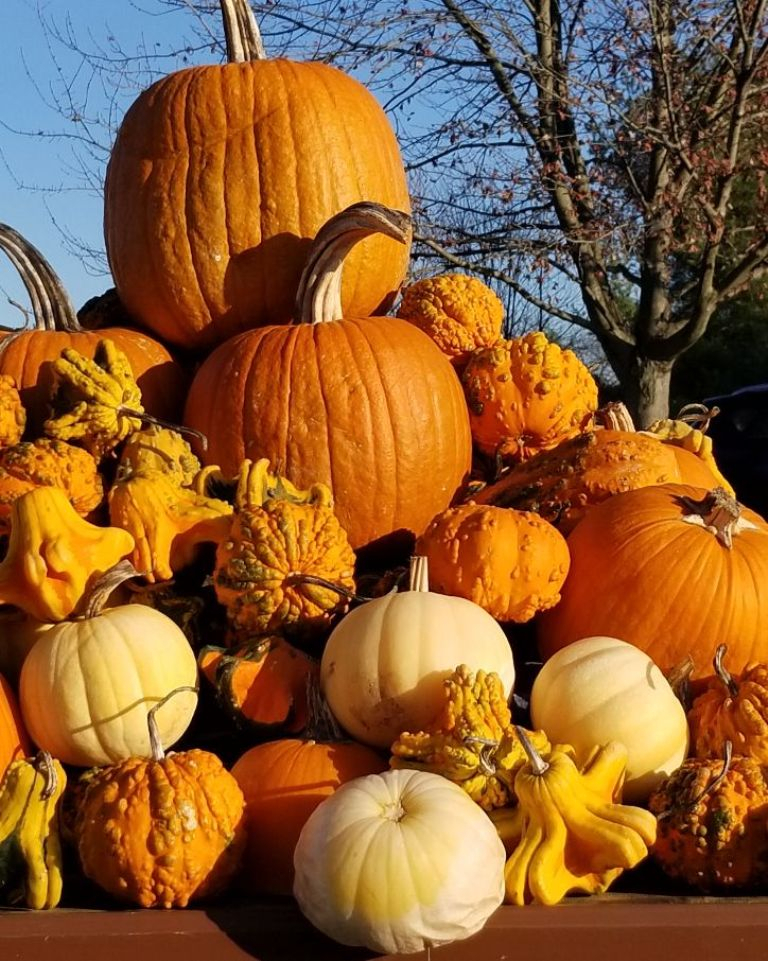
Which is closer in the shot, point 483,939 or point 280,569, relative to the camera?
point 483,939

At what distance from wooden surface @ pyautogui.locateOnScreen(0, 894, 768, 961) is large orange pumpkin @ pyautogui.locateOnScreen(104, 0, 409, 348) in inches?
72.5

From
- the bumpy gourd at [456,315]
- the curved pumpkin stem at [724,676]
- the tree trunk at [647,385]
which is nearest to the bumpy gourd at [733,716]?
the curved pumpkin stem at [724,676]

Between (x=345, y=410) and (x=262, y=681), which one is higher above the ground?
(x=345, y=410)

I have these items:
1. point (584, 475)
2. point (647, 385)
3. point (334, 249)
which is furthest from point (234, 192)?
point (647, 385)

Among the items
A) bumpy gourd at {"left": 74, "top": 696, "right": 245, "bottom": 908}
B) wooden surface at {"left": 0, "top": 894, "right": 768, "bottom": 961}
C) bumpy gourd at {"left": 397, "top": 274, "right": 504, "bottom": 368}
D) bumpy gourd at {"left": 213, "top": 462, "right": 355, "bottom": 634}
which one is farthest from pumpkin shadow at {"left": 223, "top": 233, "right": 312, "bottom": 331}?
wooden surface at {"left": 0, "top": 894, "right": 768, "bottom": 961}

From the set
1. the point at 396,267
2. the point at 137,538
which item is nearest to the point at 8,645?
the point at 137,538

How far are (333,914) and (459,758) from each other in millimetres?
336

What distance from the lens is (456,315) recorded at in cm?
315

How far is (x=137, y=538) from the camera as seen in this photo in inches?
90.4

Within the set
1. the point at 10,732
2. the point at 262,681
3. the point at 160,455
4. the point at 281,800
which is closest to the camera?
the point at 281,800

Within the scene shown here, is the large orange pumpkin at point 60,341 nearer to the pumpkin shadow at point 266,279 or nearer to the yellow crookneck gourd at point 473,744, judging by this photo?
the pumpkin shadow at point 266,279

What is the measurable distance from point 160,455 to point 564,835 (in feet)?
4.26

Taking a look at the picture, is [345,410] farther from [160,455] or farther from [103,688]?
[103,688]

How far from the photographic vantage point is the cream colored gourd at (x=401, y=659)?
6.43 feet
